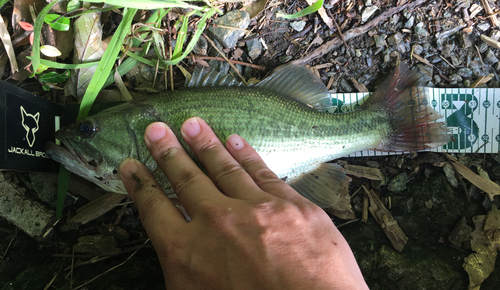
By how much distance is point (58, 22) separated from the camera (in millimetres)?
2041

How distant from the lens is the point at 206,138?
1791mm

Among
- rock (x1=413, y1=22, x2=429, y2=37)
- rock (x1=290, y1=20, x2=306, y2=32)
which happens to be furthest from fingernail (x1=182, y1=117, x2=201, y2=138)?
rock (x1=413, y1=22, x2=429, y2=37)

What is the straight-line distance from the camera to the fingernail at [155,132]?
69.8 inches

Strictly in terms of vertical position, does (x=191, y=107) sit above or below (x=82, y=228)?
above

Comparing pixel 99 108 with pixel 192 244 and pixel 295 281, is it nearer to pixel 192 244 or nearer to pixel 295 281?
pixel 192 244

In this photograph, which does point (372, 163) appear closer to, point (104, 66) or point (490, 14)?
point (490, 14)

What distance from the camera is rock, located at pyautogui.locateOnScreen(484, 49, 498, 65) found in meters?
2.62

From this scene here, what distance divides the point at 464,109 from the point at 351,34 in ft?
3.99

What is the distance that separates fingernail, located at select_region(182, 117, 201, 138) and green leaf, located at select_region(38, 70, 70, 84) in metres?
1.13

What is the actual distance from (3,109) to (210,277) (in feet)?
5.48

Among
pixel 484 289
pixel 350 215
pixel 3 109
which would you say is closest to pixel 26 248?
pixel 3 109

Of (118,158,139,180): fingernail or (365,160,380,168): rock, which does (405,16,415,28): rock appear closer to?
(365,160,380,168): rock

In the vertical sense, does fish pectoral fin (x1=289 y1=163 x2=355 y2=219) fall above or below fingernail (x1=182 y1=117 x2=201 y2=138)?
below

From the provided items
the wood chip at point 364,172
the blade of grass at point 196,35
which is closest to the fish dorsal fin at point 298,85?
the blade of grass at point 196,35
